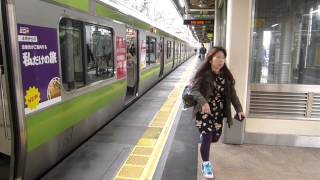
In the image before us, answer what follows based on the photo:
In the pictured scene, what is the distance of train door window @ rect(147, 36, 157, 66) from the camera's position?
31.2 ft

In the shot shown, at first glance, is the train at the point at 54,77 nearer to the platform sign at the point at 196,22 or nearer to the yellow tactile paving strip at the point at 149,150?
the yellow tactile paving strip at the point at 149,150

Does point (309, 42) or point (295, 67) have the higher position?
point (309, 42)

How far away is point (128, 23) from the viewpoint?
22.5 feet

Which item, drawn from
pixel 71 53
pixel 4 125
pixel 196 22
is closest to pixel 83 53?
pixel 71 53

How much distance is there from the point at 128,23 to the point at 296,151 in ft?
14.3

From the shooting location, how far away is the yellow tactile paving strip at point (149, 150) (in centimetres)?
370

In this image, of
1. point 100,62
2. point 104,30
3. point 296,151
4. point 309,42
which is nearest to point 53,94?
point 100,62

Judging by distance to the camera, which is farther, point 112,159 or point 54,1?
point 112,159

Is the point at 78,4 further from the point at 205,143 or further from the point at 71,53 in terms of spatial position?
the point at 205,143

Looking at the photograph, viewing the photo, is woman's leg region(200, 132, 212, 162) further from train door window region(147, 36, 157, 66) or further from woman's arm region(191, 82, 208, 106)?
train door window region(147, 36, 157, 66)

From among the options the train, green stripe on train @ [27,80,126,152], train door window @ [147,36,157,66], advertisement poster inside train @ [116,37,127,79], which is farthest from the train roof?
green stripe on train @ [27,80,126,152]

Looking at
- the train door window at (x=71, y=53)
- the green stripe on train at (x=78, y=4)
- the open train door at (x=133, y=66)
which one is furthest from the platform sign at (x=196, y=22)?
the train door window at (x=71, y=53)

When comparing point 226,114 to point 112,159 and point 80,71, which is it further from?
point 80,71

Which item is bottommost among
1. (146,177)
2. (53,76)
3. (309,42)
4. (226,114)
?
(146,177)
